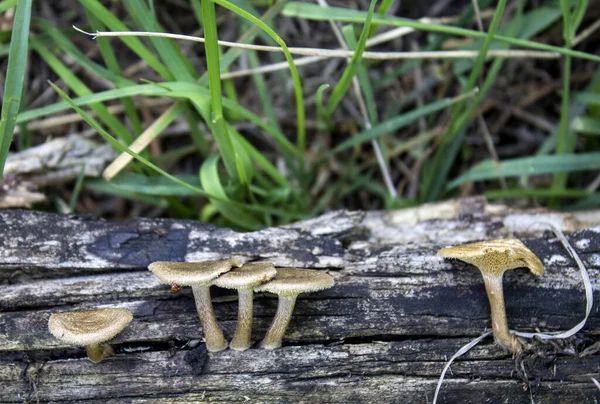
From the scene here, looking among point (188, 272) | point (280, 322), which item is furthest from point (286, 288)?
point (188, 272)

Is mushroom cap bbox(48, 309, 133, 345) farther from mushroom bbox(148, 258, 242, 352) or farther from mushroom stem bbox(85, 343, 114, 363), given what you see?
mushroom bbox(148, 258, 242, 352)

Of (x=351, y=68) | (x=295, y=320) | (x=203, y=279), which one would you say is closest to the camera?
(x=203, y=279)

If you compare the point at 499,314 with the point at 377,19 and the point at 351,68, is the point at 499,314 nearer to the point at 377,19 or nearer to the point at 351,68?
the point at 351,68

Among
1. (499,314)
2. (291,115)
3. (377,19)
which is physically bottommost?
(499,314)

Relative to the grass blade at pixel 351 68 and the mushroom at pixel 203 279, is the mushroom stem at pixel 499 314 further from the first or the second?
the grass blade at pixel 351 68

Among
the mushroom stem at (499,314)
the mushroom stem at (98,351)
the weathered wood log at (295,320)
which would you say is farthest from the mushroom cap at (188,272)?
the mushroom stem at (499,314)

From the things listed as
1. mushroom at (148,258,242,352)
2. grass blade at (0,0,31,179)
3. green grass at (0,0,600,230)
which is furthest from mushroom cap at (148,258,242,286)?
grass blade at (0,0,31,179)

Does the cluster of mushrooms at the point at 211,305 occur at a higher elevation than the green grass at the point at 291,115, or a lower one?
lower

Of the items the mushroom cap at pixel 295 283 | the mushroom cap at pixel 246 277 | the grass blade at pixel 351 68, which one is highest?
the grass blade at pixel 351 68
